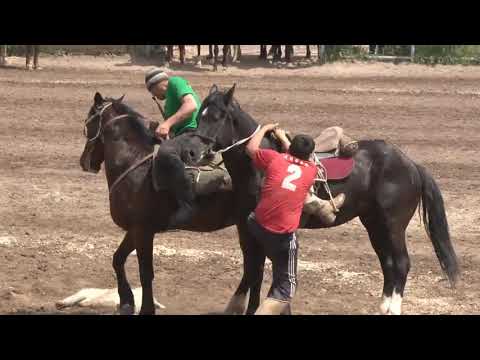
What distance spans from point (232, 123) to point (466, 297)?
3.39m

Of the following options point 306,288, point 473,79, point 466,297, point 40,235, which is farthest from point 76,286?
point 473,79

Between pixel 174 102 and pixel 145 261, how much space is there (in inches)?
59.8

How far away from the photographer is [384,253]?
9086mm

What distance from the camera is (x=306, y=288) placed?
10.2 metres

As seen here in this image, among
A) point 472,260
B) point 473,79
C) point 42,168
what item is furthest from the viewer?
point 473,79

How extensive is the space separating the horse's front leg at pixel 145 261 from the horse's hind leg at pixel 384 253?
212 centimetres

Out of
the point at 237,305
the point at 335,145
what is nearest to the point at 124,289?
the point at 237,305

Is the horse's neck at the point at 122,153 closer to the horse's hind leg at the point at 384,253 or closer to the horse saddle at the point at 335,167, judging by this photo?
the horse saddle at the point at 335,167

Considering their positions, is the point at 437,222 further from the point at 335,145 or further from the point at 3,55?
the point at 3,55

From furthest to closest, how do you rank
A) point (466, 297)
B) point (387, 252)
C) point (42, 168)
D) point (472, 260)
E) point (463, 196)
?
point (42, 168), point (463, 196), point (472, 260), point (466, 297), point (387, 252)

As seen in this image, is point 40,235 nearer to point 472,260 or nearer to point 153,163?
→ point 153,163

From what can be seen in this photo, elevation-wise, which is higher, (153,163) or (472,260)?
(153,163)

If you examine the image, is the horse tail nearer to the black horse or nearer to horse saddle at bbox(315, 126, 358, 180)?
the black horse

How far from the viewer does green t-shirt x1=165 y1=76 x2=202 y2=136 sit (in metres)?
8.73
